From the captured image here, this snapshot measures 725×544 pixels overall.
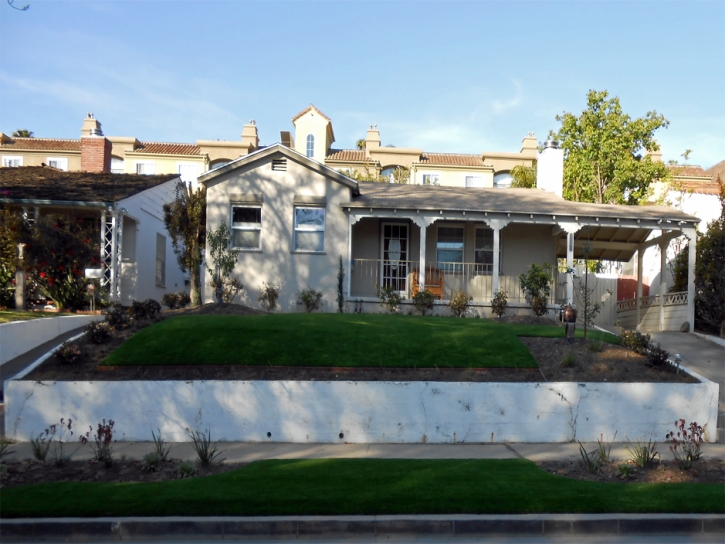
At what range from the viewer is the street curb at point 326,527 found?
7.11m

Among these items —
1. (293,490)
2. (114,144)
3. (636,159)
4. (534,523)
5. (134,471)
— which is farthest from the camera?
(114,144)

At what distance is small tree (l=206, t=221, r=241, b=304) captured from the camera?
60.0 ft

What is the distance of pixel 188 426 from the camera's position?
36.9ft

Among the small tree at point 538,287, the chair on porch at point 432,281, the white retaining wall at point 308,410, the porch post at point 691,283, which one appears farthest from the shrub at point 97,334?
the porch post at point 691,283

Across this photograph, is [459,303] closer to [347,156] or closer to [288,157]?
[288,157]

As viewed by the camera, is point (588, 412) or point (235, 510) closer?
point (235, 510)

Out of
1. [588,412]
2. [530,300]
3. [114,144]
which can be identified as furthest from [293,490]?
[114,144]

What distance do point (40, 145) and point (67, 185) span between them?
29558mm

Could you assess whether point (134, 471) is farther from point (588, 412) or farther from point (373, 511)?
point (588, 412)

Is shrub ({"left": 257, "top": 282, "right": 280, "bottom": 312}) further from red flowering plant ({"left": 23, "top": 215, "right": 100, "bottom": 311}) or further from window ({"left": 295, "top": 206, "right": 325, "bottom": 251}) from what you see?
red flowering plant ({"left": 23, "top": 215, "right": 100, "bottom": 311})

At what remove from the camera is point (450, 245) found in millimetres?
20938

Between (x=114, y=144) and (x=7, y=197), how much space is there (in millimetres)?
29598

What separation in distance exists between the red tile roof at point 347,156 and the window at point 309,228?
82.8 ft

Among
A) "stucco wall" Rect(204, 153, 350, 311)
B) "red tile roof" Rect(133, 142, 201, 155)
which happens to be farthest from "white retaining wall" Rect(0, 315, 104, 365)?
"red tile roof" Rect(133, 142, 201, 155)
